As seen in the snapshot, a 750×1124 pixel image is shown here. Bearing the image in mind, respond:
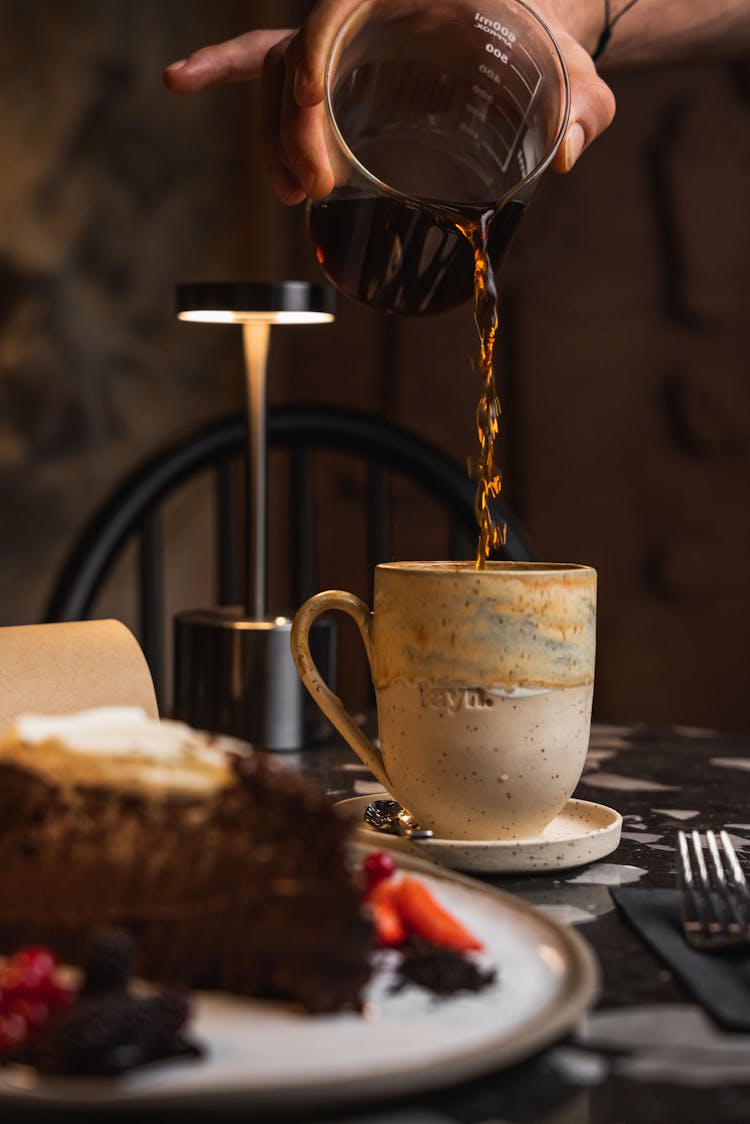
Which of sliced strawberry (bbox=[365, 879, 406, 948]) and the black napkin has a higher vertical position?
sliced strawberry (bbox=[365, 879, 406, 948])

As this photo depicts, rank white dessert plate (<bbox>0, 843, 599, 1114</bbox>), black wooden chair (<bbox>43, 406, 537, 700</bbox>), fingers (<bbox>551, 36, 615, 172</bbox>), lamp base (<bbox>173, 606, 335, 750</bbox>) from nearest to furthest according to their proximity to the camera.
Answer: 1. white dessert plate (<bbox>0, 843, 599, 1114</bbox>)
2. fingers (<bbox>551, 36, 615, 172</bbox>)
3. lamp base (<bbox>173, 606, 335, 750</bbox>)
4. black wooden chair (<bbox>43, 406, 537, 700</bbox>)

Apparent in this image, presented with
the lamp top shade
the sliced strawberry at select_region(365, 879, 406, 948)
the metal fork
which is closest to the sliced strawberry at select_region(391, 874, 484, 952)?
the sliced strawberry at select_region(365, 879, 406, 948)

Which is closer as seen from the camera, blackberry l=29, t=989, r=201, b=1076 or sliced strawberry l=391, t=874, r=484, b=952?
blackberry l=29, t=989, r=201, b=1076

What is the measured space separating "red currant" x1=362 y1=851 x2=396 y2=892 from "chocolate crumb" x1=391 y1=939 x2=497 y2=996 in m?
0.08

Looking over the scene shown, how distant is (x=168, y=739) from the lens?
1.87 feet

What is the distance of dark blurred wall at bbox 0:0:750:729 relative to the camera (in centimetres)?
225

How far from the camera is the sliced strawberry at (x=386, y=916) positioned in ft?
1.82

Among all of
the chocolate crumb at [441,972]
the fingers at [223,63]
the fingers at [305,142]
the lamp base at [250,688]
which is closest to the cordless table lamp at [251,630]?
the lamp base at [250,688]

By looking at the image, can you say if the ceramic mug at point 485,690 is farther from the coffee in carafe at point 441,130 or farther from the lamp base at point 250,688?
the lamp base at point 250,688

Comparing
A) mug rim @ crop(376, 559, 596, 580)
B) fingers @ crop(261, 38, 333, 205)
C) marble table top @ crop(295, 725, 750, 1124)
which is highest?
fingers @ crop(261, 38, 333, 205)

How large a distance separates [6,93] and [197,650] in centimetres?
159

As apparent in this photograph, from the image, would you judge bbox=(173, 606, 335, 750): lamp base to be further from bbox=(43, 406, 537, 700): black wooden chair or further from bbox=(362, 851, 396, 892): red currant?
bbox=(362, 851, 396, 892): red currant

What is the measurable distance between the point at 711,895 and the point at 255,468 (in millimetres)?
678

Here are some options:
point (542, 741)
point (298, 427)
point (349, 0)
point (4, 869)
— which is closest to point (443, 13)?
point (349, 0)
